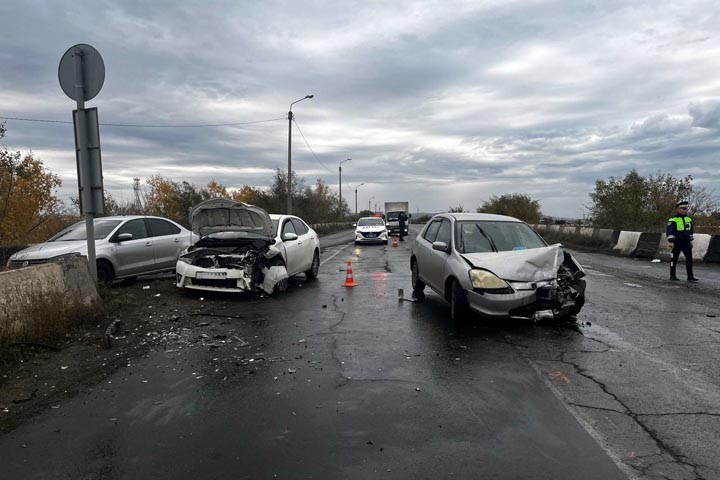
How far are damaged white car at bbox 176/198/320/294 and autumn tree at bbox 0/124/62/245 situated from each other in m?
9.51

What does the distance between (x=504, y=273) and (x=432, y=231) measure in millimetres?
2811

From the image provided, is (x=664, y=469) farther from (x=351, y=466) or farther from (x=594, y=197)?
(x=594, y=197)

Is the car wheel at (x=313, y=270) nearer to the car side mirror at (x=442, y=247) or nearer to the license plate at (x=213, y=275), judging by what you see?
the license plate at (x=213, y=275)

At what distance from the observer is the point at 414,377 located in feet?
15.8

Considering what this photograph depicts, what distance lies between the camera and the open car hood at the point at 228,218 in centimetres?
1038

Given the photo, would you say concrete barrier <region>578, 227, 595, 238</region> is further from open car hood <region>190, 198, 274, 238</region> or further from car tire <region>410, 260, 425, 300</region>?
open car hood <region>190, 198, 274, 238</region>

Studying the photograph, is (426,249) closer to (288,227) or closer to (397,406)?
(288,227)

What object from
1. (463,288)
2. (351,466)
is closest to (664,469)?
(351,466)

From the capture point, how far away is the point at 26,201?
1898 cm

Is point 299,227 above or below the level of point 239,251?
above

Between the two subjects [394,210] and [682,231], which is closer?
[682,231]

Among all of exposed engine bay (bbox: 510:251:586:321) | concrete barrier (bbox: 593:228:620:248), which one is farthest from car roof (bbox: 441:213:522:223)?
concrete barrier (bbox: 593:228:620:248)

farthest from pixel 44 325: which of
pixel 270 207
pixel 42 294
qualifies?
pixel 270 207

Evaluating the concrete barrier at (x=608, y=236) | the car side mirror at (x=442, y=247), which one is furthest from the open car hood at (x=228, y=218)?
the concrete barrier at (x=608, y=236)
